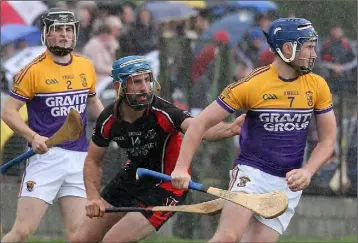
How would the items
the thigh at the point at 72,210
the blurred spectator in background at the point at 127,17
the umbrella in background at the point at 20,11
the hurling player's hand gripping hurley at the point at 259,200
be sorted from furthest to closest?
1. the umbrella in background at the point at 20,11
2. the blurred spectator in background at the point at 127,17
3. the thigh at the point at 72,210
4. the hurling player's hand gripping hurley at the point at 259,200

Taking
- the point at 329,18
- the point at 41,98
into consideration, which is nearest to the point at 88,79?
the point at 41,98

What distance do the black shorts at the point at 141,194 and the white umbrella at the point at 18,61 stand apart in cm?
316

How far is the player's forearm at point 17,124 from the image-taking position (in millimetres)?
8289

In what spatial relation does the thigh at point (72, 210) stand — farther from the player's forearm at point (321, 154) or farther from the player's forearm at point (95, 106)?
the player's forearm at point (321, 154)

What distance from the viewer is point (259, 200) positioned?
6.85m

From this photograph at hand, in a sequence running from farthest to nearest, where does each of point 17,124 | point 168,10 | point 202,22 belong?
1. point 168,10
2. point 202,22
3. point 17,124

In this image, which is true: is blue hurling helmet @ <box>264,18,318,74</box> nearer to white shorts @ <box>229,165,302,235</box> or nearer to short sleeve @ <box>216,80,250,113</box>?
short sleeve @ <box>216,80,250,113</box>

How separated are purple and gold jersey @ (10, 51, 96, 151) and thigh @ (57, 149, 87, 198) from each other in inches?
2.8

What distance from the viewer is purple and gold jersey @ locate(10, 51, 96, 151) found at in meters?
8.52

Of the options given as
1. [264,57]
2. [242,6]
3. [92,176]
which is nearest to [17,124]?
[92,176]

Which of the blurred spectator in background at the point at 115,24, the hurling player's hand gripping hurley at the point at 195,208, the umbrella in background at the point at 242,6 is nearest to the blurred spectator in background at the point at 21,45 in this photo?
the blurred spectator in background at the point at 115,24

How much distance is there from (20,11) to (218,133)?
4.91m

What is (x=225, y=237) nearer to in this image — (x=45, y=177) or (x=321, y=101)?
(x=321, y=101)

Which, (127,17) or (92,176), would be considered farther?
(127,17)
